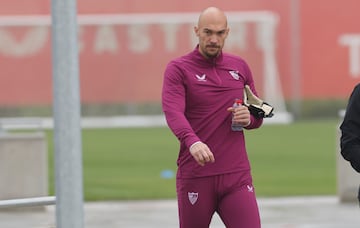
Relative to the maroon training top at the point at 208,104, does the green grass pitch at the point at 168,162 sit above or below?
below

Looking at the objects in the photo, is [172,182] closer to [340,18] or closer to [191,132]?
[191,132]

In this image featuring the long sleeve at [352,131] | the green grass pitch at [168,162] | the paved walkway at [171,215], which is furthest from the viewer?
the green grass pitch at [168,162]

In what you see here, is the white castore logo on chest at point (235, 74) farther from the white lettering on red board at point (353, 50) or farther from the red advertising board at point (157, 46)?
the white lettering on red board at point (353, 50)

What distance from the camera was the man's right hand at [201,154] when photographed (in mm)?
6086

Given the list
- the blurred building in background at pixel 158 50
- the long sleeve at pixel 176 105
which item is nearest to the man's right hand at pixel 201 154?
A: the long sleeve at pixel 176 105

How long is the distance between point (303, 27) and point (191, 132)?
2560 cm

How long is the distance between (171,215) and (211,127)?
569 cm

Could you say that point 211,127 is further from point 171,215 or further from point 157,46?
point 157,46

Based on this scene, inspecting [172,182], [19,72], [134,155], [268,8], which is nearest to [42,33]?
[19,72]

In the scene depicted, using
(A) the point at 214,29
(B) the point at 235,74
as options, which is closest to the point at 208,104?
(B) the point at 235,74

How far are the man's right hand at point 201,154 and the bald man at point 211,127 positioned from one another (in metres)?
0.32

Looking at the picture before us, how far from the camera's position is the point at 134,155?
63.4 ft

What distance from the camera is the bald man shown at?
21.4ft

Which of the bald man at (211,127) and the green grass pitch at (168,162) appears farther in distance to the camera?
the green grass pitch at (168,162)
